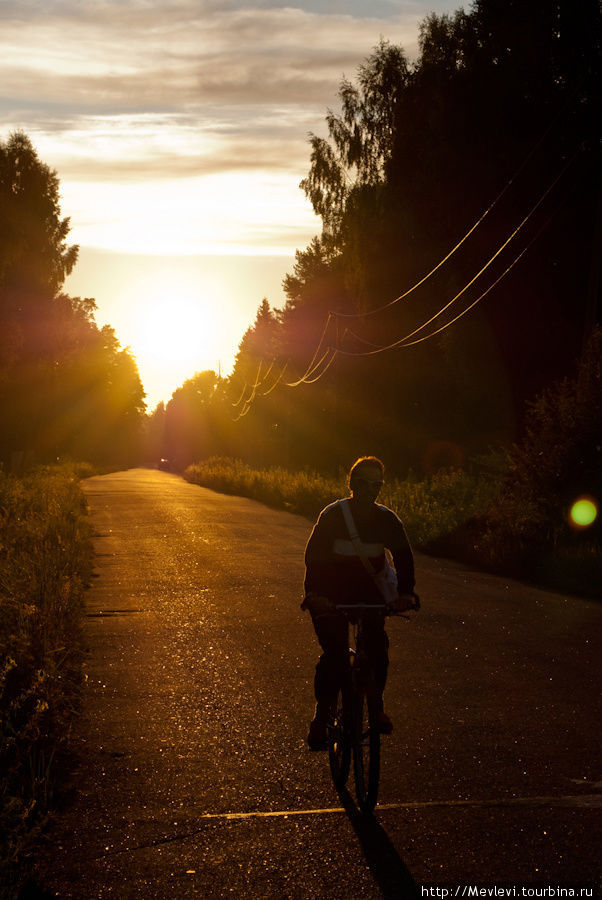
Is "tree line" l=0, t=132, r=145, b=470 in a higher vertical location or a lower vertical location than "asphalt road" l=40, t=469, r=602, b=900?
higher

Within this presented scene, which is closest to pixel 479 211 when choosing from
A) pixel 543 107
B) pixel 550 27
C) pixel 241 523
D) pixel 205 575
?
pixel 543 107

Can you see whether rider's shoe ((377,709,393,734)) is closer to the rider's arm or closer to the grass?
the rider's arm

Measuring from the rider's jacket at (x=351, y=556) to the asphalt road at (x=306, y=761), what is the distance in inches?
43.7

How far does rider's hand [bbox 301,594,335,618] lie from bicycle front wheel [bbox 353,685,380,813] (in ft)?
1.42

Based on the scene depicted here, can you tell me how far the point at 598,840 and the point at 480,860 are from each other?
653mm

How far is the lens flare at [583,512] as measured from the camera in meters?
17.0

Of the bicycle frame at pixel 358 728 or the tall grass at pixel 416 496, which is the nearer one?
the bicycle frame at pixel 358 728

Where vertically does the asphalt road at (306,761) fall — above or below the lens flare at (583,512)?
below

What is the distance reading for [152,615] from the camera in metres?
11.7

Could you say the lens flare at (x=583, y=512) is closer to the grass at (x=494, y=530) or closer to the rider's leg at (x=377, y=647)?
the grass at (x=494, y=530)

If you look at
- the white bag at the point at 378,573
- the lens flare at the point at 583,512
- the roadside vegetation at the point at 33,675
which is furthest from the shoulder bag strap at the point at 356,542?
the lens flare at the point at 583,512

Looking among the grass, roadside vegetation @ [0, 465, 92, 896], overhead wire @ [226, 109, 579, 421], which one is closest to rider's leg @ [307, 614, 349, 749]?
roadside vegetation @ [0, 465, 92, 896]

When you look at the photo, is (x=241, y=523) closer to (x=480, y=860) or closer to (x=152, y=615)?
(x=152, y=615)

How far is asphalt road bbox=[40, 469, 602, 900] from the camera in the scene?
174 inches
